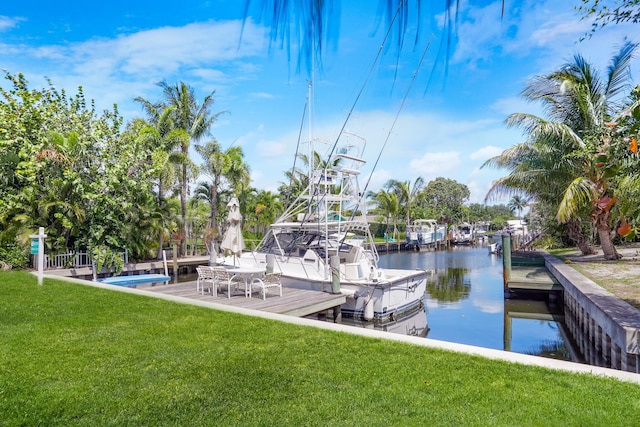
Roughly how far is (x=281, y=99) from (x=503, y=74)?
1.11m

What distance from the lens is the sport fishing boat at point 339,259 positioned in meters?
13.0

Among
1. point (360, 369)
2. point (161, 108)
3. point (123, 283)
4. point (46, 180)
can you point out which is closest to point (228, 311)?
point (360, 369)

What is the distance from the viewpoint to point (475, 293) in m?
19.0

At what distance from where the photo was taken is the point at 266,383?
461 cm

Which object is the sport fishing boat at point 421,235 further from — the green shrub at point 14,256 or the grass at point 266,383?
the grass at point 266,383

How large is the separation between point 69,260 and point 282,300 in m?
11.5

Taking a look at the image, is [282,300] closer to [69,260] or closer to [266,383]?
[266,383]

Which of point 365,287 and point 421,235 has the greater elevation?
point 421,235

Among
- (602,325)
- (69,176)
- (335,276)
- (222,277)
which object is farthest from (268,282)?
(69,176)

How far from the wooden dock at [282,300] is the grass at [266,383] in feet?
9.46

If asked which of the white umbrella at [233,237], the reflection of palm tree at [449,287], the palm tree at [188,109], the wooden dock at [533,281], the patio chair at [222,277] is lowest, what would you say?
the reflection of palm tree at [449,287]

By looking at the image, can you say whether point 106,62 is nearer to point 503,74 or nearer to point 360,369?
point 360,369

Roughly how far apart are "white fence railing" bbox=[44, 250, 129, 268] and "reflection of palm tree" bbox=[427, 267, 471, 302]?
15.2 metres

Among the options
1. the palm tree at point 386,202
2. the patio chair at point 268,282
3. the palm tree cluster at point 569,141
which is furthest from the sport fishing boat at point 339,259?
the palm tree at point 386,202
